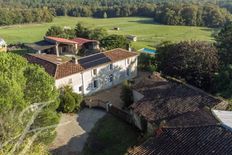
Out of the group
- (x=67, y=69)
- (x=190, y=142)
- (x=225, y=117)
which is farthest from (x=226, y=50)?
(x=190, y=142)

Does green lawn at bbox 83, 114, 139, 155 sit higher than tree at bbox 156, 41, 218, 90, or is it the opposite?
tree at bbox 156, 41, 218, 90

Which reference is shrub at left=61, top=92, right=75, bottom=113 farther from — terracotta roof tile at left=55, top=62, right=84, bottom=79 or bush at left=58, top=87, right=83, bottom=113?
terracotta roof tile at left=55, top=62, right=84, bottom=79

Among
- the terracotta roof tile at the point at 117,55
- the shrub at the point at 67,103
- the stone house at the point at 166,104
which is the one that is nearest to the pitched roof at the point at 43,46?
the terracotta roof tile at the point at 117,55

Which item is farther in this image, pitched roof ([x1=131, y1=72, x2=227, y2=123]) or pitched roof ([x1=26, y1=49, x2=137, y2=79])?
pitched roof ([x1=26, y1=49, x2=137, y2=79])

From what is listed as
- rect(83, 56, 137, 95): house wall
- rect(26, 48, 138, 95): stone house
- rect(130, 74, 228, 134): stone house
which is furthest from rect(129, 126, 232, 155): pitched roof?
rect(83, 56, 137, 95): house wall

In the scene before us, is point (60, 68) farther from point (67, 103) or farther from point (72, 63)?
point (67, 103)
